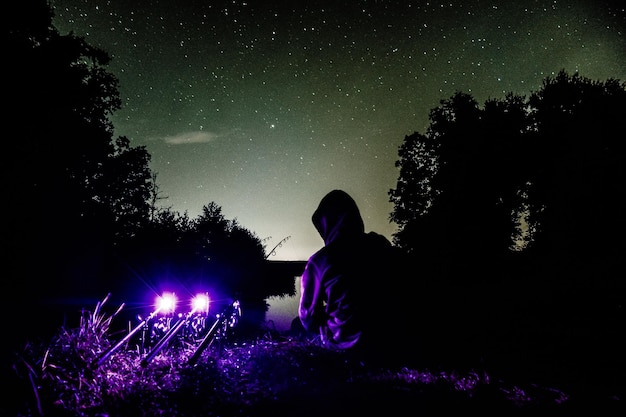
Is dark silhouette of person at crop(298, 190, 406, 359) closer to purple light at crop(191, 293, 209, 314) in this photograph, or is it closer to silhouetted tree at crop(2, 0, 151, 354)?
purple light at crop(191, 293, 209, 314)

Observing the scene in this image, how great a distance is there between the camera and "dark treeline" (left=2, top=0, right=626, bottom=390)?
3.83 metres

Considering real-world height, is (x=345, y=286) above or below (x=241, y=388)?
above

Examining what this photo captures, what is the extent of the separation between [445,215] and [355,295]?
87.9ft

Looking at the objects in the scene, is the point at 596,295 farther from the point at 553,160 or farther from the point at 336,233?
the point at 553,160

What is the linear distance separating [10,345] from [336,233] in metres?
2.83

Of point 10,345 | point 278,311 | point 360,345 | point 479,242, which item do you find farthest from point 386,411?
point 278,311

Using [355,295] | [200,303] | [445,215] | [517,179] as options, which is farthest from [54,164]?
[517,179]

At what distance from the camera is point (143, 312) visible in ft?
10.5

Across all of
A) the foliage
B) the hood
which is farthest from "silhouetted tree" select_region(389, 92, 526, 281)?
the hood

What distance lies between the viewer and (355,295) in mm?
3051

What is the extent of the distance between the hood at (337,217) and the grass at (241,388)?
166cm

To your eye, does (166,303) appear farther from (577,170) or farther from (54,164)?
(577,170)

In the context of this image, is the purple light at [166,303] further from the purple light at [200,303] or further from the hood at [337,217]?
the hood at [337,217]

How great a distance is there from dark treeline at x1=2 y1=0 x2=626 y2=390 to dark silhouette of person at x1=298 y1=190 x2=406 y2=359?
365 millimetres
